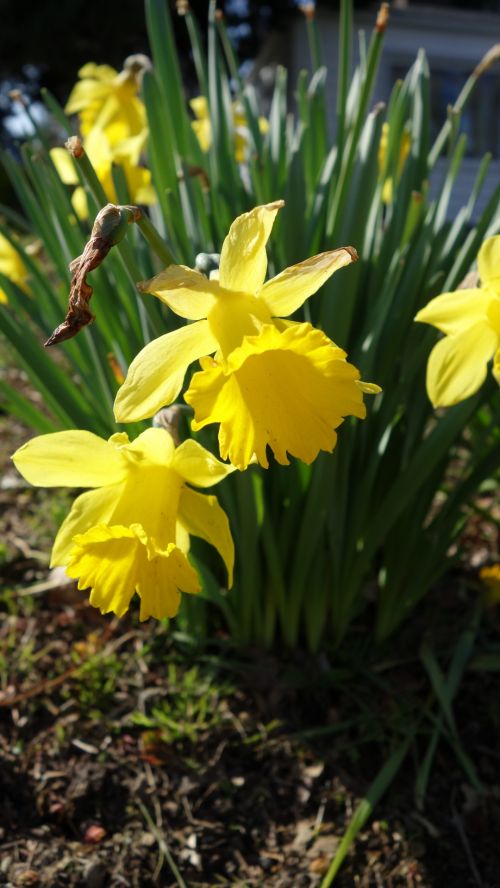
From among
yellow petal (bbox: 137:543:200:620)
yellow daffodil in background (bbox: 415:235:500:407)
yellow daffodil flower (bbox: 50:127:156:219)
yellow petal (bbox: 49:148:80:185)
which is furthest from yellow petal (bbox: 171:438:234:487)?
yellow petal (bbox: 49:148:80:185)

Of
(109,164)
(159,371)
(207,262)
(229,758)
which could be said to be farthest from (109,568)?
(109,164)

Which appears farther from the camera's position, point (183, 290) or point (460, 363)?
point (460, 363)

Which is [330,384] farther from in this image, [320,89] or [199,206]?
[320,89]

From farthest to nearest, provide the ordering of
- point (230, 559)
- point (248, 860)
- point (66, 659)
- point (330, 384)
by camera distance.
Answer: point (66, 659), point (248, 860), point (230, 559), point (330, 384)

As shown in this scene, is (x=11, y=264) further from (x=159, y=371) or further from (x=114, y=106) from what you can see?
(x=159, y=371)

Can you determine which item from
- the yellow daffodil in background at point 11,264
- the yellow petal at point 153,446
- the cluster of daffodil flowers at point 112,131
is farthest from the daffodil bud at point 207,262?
the yellow daffodil in background at point 11,264

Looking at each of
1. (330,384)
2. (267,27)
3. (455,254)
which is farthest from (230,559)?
(267,27)

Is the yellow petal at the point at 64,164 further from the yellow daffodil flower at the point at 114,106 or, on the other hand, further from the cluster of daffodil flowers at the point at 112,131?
the yellow daffodil flower at the point at 114,106
